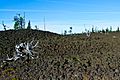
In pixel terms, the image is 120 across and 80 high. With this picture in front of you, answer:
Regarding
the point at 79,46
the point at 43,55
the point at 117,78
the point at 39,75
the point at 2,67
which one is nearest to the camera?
the point at 117,78

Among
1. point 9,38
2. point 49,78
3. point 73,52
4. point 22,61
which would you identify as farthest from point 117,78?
point 9,38

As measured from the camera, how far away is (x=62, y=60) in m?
15.9

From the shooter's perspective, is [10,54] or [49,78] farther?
[10,54]

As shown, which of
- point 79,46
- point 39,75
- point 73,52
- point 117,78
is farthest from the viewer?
point 79,46

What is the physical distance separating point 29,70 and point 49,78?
2.14 meters

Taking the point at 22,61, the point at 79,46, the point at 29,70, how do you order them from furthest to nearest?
the point at 79,46 → the point at 22,61 → the point at 29,70

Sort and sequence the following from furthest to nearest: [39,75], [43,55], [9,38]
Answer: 1. [9,38]
2. [43,55]
3. [39,75]

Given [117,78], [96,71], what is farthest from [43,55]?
[117,78]

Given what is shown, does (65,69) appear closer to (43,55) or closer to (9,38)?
(43,55)

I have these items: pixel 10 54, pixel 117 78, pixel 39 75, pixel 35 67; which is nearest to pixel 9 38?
pixel 10 54

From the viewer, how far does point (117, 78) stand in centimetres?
1167

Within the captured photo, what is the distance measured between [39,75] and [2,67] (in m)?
3.42

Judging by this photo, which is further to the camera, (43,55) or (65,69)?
(43,55)

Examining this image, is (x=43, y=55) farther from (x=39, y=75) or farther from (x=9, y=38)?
(x=9, y=38)
